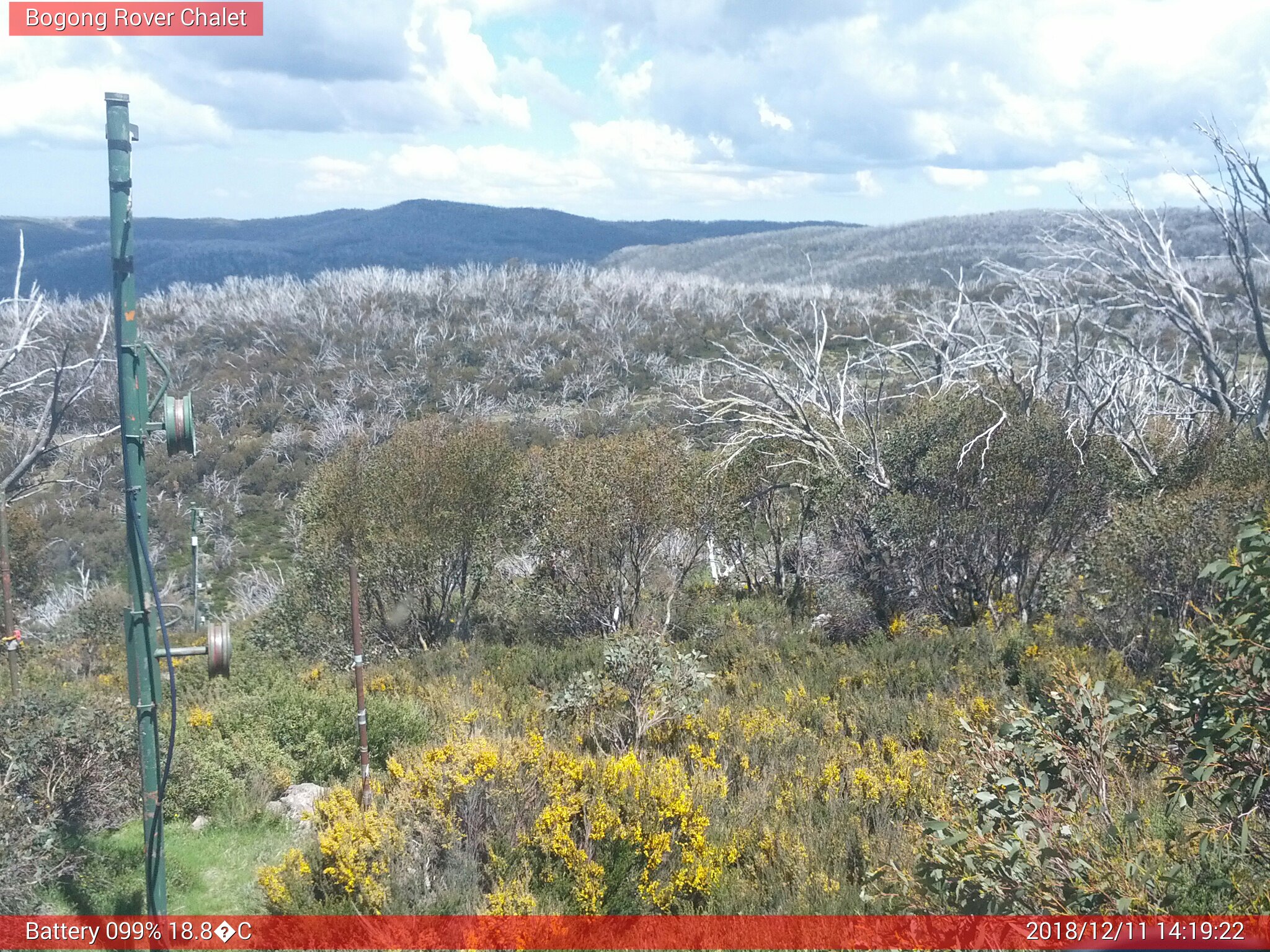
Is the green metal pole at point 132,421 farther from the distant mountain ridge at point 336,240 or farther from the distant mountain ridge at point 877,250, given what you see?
the distant mountain ridge at point 336,240

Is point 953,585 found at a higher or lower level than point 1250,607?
lower

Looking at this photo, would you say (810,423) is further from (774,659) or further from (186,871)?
(186,871)

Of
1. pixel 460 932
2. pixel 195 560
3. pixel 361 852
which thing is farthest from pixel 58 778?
pixel 195 560

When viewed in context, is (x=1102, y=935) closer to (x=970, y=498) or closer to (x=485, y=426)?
(x=970, y=498)

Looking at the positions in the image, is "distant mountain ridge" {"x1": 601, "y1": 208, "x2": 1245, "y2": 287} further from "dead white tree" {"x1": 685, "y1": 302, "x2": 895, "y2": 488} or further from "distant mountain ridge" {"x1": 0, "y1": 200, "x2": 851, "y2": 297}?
"dead white tree" {"x1": 685, "y1": 302, "x2": 895, "y2": 488}

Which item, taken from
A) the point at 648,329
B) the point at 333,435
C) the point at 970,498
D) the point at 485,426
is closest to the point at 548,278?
the point at 648,329
